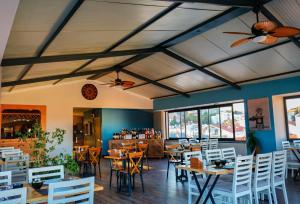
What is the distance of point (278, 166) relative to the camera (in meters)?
4.16

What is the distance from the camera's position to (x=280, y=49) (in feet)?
21.3

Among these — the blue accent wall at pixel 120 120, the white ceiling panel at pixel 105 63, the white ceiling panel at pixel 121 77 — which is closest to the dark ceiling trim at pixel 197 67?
the white ceiling panel at pixel 105 63

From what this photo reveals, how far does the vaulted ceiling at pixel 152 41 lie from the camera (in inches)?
172

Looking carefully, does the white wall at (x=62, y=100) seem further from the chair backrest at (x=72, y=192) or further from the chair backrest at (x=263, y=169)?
the chair backrest at (x=72, y=192)

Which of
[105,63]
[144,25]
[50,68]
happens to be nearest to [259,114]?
A: [144,25]

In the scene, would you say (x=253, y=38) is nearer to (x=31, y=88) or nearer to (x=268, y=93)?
(x=268, y=93)

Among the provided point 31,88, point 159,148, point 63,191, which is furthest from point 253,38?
point 31,88

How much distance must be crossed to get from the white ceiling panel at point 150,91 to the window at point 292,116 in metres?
4.89

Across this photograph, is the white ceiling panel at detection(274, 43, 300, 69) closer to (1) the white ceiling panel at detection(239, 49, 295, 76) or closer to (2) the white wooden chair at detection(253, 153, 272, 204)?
(1) the white ceiling panel at detection(239, 49, 295, 76)

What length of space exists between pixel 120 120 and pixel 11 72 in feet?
21.6

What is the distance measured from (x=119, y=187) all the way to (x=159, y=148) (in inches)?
237

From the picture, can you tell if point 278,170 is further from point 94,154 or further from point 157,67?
point 157,67

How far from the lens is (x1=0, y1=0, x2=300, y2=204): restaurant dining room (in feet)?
12.5

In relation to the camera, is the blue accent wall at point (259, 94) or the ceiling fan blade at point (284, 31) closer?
the ceiling fan blade at point (284, 31)
